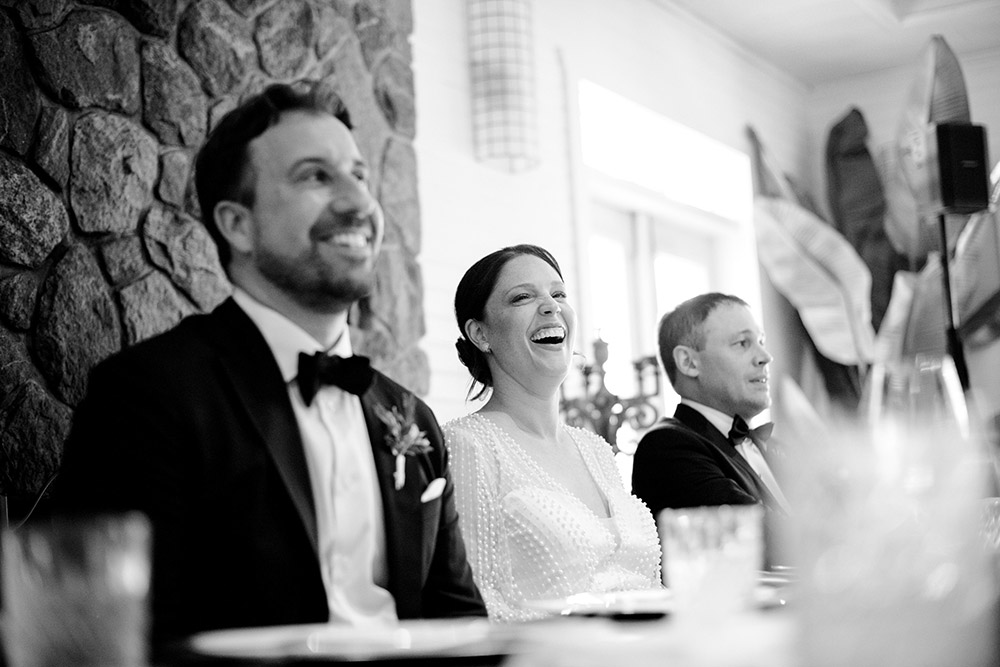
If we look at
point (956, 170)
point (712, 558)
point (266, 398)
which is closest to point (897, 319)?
point (956, 170)

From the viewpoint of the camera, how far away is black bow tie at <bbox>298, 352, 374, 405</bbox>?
73.0 inches

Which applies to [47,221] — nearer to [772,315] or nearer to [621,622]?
[621,622]

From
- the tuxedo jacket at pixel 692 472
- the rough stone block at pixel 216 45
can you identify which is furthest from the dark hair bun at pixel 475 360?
the rough stone block at pixel 216 45

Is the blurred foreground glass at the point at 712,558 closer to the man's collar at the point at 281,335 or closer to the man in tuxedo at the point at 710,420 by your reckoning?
the man's collar at the point at 281,335

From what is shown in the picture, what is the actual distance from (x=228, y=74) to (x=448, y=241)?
143cm

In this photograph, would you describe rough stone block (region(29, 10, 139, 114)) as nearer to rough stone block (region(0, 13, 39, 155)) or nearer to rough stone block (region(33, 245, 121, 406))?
→ rough stone block (region(0, 13, 39, 155))

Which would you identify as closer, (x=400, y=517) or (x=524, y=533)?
(x=400, y=517)

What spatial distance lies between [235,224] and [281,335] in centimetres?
20

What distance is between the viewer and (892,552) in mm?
913

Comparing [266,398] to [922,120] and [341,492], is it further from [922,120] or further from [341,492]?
[922,120]

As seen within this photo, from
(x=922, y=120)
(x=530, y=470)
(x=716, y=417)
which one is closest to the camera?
(x=530, y=470)

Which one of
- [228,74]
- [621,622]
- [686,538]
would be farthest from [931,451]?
[228,74]

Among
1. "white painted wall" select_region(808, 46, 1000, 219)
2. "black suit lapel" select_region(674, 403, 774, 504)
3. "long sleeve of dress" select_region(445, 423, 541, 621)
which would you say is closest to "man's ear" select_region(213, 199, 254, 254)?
"long sleeve of dress" select_region(445, 423, 541, 621)

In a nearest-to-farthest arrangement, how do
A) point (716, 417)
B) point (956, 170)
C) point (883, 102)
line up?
point (716, 417), point (956, 170), point (883, 102)
